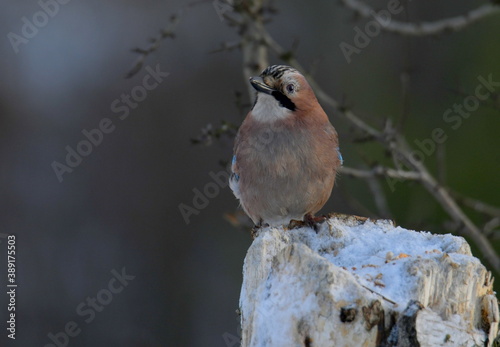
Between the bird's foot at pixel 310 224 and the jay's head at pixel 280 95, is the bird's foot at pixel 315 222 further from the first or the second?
the jay's head at pixel 280 95

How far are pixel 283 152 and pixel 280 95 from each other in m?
0.36

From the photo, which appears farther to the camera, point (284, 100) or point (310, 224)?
point (284, 100)

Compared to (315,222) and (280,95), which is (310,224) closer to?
(315,222)

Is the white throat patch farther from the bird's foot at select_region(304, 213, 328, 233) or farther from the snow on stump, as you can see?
the snow on stump

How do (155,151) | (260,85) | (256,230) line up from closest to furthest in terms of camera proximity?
(256,230), (260,85), (155,151)

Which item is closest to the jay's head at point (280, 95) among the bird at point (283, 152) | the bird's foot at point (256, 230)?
the bird at point (283, 152)

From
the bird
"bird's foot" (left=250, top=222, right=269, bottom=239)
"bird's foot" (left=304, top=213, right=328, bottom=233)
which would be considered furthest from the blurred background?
"bird's foot" (left=304, top=213, right=328, bottom=233)

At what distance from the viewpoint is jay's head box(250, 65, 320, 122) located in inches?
187

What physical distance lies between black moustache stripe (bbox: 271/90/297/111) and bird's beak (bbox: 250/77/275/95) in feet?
0.13

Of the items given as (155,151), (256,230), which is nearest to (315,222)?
(256,230)

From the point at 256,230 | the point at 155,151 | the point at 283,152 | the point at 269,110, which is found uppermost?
the point at 155,151

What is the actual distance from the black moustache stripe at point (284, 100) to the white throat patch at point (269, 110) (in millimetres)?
19

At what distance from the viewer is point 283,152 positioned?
471cm

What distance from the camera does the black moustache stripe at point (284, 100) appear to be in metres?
4.80
